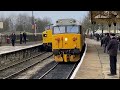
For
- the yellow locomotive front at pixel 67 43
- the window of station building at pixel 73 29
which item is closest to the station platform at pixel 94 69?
the yellow locomotive front at pixel 67 43

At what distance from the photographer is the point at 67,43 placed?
2453cm

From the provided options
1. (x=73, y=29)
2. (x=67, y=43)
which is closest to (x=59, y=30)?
(x=73, y=29)

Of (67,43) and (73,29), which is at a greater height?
(73,29)

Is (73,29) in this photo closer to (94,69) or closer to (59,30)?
(59,30)

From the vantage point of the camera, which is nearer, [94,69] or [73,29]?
[94,69]

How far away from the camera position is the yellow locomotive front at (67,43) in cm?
2447

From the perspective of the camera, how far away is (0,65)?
24688 mm

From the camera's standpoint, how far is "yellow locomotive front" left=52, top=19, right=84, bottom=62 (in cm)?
2447

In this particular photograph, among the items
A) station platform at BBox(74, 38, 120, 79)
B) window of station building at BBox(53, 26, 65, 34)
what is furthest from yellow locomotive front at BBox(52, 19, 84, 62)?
station platform at BBox(74, 38, 120, 79)

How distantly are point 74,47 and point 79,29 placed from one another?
58.6 inches
